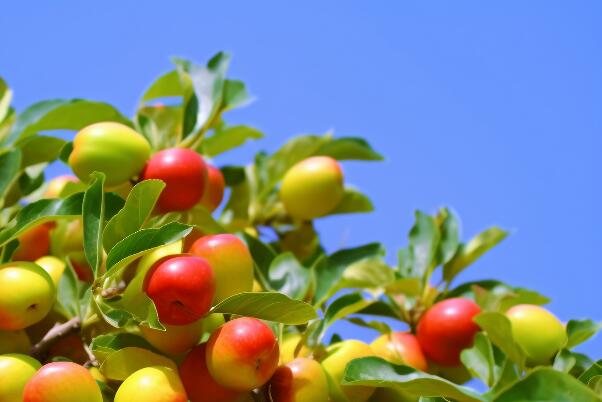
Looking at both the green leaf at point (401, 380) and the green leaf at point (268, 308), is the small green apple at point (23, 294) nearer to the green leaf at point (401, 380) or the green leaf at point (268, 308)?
the green leaf at point (268, 308)

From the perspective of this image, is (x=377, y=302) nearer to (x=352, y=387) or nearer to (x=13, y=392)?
(x=352, y=387)

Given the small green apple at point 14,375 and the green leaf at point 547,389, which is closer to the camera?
the green leaf at point 547,389

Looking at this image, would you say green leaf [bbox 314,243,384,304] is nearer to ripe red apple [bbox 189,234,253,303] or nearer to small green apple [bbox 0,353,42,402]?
ripe red apple [bbox 189,234,253,303]

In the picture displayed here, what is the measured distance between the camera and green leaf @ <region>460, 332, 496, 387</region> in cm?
150

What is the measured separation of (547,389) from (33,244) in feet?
3.04

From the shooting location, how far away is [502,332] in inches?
56.9

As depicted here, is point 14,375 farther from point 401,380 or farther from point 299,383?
point 401,380

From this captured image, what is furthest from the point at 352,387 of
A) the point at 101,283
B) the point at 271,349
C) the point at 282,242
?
the point at 282,242

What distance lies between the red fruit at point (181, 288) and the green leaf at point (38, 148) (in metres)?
0.57

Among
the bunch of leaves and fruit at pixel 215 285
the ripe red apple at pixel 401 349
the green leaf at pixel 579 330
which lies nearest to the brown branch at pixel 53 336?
the bunch of leaves and fruit at pixel 215 285

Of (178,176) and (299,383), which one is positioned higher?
(178,176)

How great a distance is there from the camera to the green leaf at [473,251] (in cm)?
192

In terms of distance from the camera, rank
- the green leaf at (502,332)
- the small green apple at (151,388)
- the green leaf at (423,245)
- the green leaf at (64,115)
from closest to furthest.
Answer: the small green apple at (151,388) < the green leaf at (502,332) < the green leaf at (64,115) < the green leaf at (423,245)

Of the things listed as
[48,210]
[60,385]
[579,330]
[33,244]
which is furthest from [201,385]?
[579,330]
